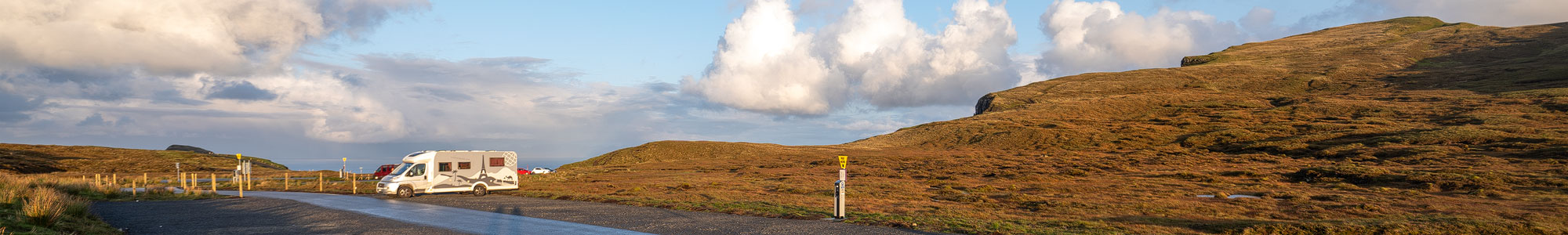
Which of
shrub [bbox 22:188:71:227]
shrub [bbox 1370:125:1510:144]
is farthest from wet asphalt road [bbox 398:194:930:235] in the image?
shrub [bbox 1370:125:1510:144]

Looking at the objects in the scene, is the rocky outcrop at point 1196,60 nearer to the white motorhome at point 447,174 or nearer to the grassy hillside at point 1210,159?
the grassy hillside at point 1210,159

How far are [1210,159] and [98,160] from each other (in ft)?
333

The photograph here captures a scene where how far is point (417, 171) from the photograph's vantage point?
31000 mm

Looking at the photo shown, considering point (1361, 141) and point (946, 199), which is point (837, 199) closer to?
point (946, 199)

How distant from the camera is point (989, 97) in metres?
139

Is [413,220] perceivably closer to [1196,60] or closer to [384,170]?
[384,170]

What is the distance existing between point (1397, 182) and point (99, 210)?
5040cm

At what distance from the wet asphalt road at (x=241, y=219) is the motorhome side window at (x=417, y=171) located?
627cm

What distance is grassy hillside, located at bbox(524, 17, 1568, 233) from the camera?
23.5m

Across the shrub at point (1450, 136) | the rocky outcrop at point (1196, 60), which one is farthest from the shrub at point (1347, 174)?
the rocky outcrop at point (1196, 60)

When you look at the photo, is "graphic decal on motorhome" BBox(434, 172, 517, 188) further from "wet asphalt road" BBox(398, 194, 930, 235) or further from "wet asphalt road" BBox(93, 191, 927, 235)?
"wet asphalt road" BBox(398, 194, 930, 235)

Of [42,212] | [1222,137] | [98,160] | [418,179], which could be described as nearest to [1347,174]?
[1222,137]

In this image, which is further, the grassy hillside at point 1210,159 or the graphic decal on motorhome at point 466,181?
the graphic decal on motorhome at point 466,181

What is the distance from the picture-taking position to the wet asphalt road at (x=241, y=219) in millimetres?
16109
